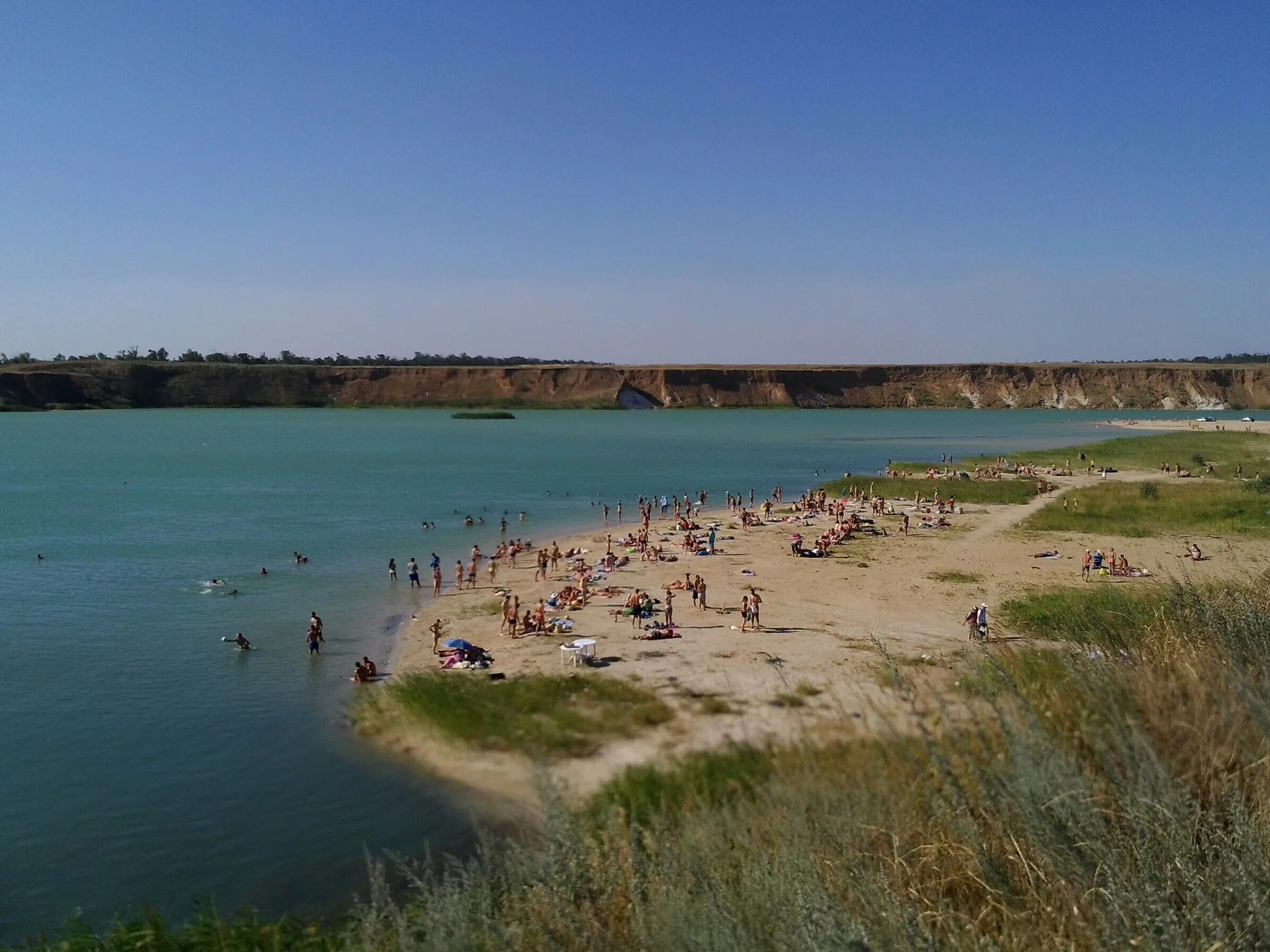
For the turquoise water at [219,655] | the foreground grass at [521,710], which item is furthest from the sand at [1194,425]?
the foreground grass at [521,710]

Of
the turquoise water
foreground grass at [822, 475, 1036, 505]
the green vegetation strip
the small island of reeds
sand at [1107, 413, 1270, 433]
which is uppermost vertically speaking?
the small island of reeds

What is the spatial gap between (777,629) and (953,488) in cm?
3075

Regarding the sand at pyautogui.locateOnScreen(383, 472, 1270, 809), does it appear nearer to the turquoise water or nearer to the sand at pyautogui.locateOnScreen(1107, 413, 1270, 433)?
the turquoise water

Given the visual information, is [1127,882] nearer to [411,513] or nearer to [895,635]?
[895,635]

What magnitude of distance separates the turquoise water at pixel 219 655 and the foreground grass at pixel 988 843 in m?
5.54

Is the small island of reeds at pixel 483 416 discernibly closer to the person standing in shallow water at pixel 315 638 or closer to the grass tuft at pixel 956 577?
the grass tuft at pixel 956 577

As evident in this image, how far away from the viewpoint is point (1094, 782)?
532cm

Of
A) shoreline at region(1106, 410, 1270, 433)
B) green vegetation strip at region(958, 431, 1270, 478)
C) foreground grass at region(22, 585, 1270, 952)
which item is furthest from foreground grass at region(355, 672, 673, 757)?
shoreline at region(1106, 410, 1270, 433)

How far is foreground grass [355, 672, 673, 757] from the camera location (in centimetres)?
1488

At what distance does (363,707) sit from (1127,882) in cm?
1504

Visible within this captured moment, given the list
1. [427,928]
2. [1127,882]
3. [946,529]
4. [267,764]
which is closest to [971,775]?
[1127,882]

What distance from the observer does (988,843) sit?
5.30 metres

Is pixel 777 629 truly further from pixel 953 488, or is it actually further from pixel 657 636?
pixel 953 488

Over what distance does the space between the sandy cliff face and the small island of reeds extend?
673 inches
